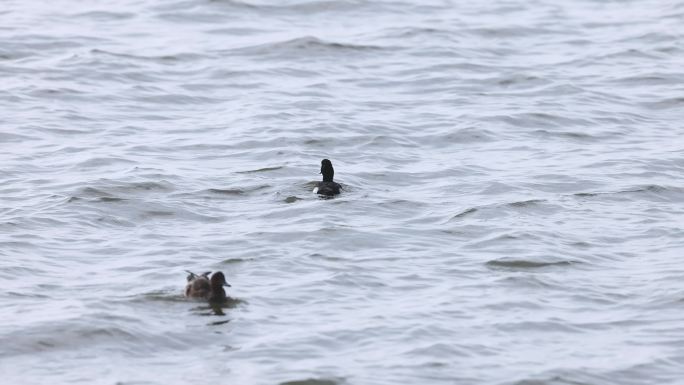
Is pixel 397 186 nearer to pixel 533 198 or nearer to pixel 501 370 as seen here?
pixel 533 198

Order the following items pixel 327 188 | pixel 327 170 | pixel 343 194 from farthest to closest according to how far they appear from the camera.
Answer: pixel 343 194
pixel 327 170
pixel 327 188

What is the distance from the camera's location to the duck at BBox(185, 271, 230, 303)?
1141cm

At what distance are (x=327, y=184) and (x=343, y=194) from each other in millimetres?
283

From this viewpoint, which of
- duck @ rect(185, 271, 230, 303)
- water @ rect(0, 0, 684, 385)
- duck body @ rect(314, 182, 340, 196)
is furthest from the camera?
duck body @ rect(314, 182, 340, 196)

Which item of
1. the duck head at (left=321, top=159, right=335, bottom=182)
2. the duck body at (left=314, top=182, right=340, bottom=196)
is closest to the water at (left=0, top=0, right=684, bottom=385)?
the duck body at (left=314, top=182, right=340, bottom=196)

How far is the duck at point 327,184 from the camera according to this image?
1509 cm

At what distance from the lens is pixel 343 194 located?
50.4 ft

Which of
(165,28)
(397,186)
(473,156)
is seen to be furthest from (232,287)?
(165,28)

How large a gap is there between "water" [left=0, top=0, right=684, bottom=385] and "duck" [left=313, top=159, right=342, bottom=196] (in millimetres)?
115

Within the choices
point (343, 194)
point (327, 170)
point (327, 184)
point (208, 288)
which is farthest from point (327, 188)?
point (208, 288)

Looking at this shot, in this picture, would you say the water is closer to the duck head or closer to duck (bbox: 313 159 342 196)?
duck (bbox: 313 159 342 196)

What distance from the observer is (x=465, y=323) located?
11.3 m

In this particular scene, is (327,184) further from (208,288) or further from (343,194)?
(208,288)

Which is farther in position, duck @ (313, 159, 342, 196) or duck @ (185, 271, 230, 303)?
duck @ (313, 159, 342, 196)
